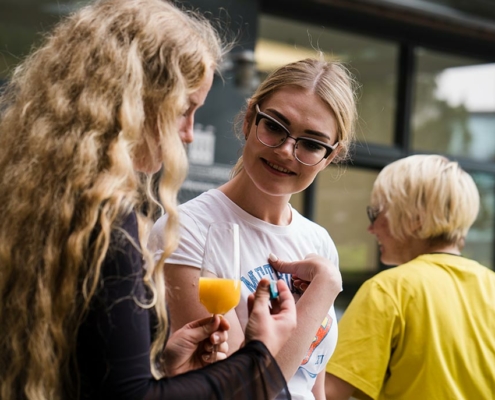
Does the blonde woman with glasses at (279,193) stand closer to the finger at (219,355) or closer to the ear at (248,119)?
the ear at (248,119)

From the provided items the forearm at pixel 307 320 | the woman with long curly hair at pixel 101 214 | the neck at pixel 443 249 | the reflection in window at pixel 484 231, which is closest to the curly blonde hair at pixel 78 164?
the woman with long curly hair at pixel 101 214

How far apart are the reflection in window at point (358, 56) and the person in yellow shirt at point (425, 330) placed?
12.7ft

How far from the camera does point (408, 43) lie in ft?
23.7

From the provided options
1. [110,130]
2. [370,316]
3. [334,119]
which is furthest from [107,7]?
[370,316]

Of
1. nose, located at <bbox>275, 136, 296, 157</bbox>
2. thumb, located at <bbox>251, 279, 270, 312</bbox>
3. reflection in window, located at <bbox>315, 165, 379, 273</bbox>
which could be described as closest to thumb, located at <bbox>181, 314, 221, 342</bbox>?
thumb, located at <bbox>251, 279, 270, 312</bbox>

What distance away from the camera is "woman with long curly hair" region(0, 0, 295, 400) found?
4.50 feet

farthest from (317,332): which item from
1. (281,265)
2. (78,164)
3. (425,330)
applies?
(78,164)

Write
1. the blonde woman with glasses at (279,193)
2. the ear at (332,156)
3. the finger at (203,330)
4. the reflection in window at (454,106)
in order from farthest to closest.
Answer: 1. the reflection in window at (454,106)
2. the ear at (332,156)
3. the blonde woman with glasses at (279,193)
4. the finger at (203,330)

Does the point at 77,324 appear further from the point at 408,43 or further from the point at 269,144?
the point at 408,43

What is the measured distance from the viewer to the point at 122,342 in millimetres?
1367

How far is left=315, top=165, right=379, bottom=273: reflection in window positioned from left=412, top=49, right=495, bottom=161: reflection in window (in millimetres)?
740

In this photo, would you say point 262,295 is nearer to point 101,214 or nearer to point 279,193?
point 101,214

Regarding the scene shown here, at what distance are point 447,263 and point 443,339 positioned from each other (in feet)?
0.96

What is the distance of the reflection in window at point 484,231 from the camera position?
313 inches
